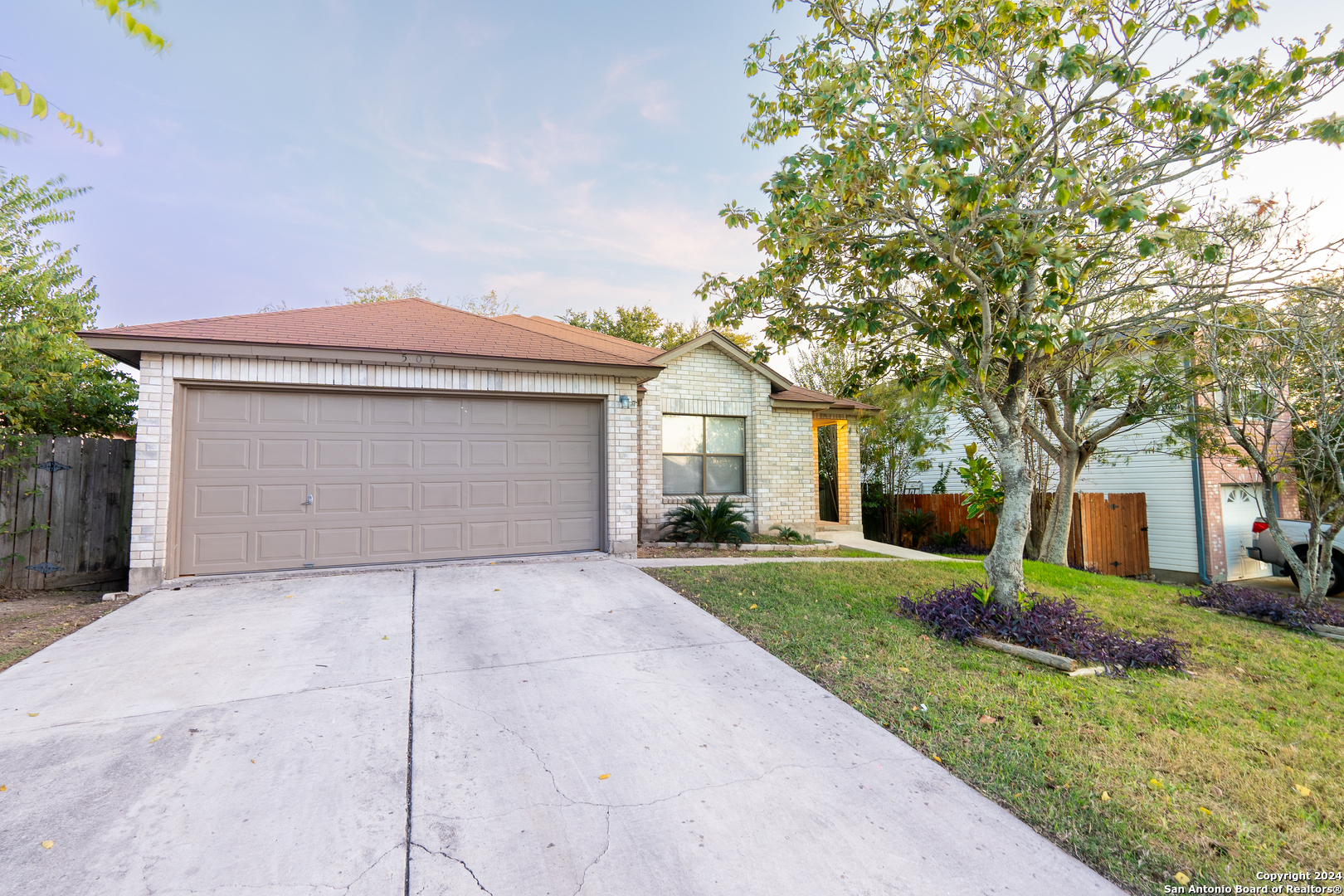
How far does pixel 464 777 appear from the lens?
2.93 metres

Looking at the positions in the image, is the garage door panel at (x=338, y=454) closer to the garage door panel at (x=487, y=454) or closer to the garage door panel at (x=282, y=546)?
the garage door panel at (x=282, y=546)

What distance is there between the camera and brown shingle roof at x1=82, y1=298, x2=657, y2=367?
680cm

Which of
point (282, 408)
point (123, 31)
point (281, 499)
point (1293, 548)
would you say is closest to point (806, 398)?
point (1293, 548)

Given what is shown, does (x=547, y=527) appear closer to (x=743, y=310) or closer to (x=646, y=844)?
(x=743, y=310)

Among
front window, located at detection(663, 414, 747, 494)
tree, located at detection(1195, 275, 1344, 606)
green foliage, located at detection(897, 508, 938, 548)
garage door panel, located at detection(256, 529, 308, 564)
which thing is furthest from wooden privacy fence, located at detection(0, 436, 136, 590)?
green foliage, located at detection(897, 508, 938, 548)

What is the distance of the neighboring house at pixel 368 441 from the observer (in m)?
6.66

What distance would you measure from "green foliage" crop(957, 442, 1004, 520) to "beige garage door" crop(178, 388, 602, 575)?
9.81 meters

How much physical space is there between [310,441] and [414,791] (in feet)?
18.9

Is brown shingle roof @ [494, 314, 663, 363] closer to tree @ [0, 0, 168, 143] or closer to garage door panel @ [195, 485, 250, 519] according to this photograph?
garage door panel @ [195, 485, 250, 519]

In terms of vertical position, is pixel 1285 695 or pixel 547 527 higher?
pixel 547 527

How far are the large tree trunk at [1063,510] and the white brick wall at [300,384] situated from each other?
28.6ft

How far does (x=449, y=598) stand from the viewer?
6.10 meters

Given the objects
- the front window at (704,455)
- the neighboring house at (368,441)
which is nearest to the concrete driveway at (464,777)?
the neighboring house at (368,441)

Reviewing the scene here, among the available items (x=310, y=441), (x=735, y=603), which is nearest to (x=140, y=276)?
(x=310, y=441)
